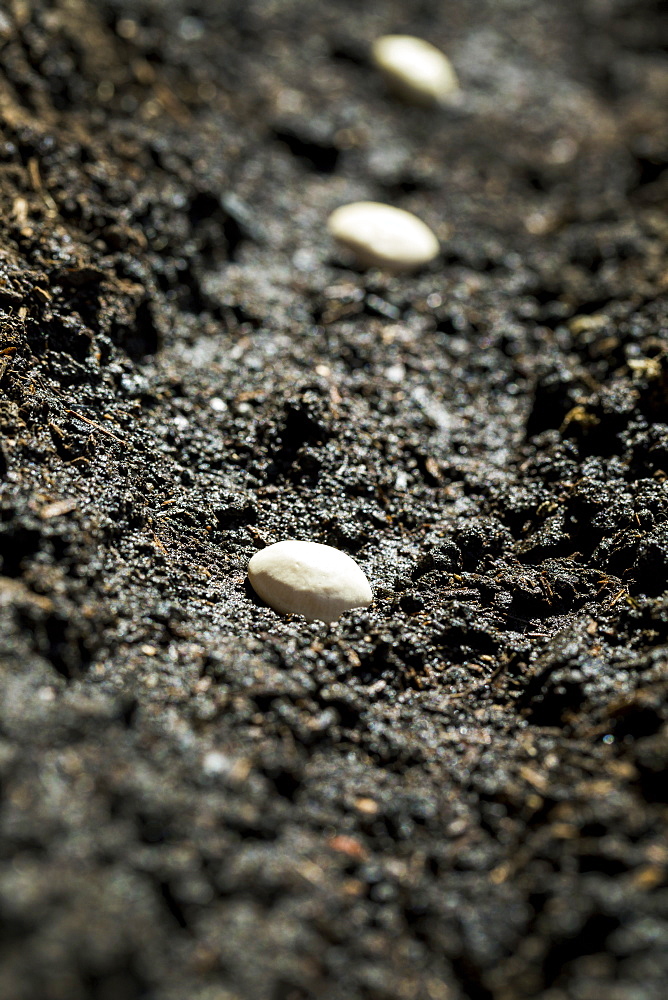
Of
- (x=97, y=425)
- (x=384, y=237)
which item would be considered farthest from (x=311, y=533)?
(x=384, y=237)

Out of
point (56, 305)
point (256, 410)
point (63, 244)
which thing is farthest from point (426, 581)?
point (63, 244)

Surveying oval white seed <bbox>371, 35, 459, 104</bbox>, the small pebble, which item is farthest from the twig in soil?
oval white seed <bbox>371, 35, 459, 104</bbox>

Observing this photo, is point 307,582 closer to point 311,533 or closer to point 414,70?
point 311,533

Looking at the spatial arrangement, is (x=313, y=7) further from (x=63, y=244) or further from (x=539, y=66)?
(x=63, y=244)

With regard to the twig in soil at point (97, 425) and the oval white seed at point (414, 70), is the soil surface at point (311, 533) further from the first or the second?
the oval white seed at point (414, 70)

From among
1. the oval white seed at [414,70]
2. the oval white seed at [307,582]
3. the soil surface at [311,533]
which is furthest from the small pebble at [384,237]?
the oval white seed at [307,582]
